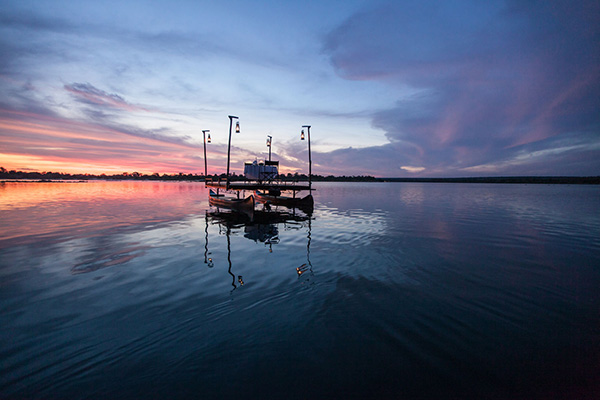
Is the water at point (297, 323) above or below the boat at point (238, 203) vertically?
below

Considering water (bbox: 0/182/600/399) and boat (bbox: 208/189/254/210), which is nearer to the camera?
water (bbox: 0/182/600/399)

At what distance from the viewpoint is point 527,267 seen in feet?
33.5

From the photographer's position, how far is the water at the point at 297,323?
412 cm

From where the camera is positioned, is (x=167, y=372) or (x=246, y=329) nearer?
(x=167, y=372)

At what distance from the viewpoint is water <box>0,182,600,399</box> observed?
4.12 meters

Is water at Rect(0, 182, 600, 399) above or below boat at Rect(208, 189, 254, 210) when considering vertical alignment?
below

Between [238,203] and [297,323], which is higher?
[238,203]

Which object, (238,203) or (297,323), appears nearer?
(297,323)

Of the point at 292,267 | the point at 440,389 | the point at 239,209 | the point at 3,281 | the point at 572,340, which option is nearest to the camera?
the point at 440,389

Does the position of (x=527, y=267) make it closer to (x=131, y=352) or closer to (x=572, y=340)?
(x=572, y=340)

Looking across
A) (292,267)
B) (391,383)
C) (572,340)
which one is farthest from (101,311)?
(572,340)

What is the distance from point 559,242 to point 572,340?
1343 centimetres

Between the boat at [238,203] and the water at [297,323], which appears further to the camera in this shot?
the boat at [238,203]

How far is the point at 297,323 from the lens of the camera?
5883 millimetres
